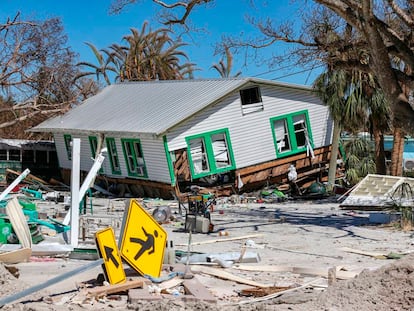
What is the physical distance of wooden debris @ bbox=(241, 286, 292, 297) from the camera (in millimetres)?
7906

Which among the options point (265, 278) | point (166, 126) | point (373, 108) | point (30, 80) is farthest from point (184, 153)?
point (265, 278)

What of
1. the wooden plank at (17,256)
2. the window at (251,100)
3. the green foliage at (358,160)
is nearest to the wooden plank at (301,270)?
the wooden plank at (17,256)

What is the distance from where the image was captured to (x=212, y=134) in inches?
1001

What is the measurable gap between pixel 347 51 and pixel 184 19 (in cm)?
442

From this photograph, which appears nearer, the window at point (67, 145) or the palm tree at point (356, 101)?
the palm tree at point (356, 101)

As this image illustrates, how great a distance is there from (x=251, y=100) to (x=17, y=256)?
18171 millimetres

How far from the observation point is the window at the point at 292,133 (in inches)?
1086

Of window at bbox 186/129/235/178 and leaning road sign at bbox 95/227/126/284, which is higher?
window at bbox 186/129/235/178

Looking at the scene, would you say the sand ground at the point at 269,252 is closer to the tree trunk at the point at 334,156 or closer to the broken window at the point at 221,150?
the broken window at the point at 221,150

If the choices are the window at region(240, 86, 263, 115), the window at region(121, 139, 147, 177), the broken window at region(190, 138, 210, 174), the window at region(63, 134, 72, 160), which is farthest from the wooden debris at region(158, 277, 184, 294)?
the window at region(63, 134, 72, 160)

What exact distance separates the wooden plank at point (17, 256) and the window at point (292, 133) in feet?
60.6

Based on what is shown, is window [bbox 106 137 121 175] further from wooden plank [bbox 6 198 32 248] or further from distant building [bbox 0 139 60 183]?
wooden plank [bbox 6 198 32 248]

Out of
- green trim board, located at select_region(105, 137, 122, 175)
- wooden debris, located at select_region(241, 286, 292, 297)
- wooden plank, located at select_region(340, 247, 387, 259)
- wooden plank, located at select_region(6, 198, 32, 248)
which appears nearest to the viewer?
wooden debris, located at select_region(241, 286, 292, 297)

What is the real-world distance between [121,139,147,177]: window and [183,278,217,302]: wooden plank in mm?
18210
